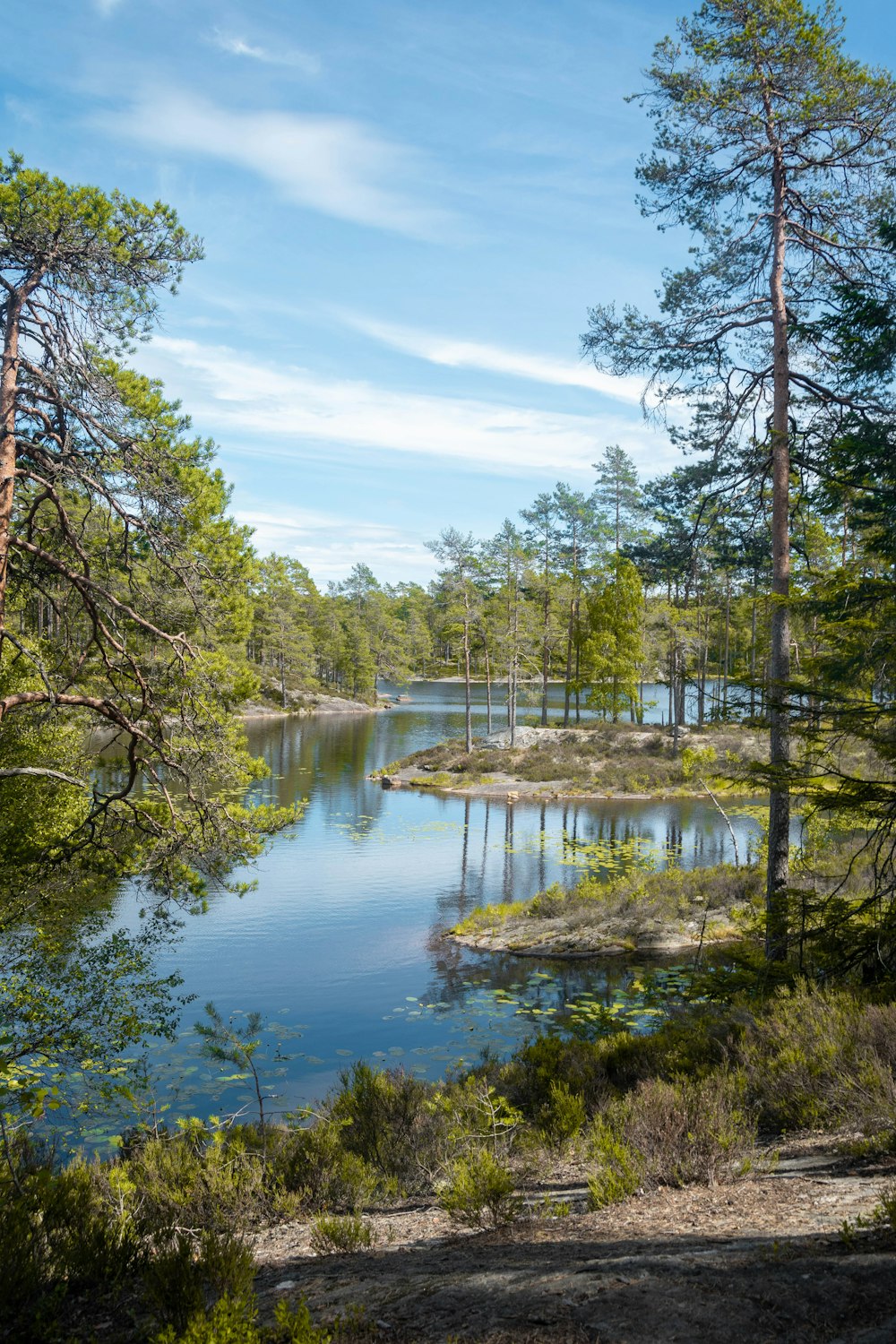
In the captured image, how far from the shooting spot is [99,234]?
25.5 feet

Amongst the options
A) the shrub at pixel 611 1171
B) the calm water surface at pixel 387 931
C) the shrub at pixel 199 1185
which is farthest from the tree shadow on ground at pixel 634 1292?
the calm water surface at pixel 387 931

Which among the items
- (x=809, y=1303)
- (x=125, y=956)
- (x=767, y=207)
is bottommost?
(x=125, y=956)

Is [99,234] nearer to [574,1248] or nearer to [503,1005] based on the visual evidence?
[574,1248]

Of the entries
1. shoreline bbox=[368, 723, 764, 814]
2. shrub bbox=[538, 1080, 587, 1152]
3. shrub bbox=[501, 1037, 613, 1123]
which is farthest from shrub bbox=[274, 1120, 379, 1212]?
shoreline bbox=[368, 723, 764, 814]

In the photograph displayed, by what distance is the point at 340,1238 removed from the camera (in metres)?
5.16

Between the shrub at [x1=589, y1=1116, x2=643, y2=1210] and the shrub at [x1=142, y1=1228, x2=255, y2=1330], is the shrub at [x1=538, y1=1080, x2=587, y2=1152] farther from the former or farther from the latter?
the shrub at [x1=142, y1=1228, x2=255, y2=1330]

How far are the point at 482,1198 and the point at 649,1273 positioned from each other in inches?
66.6

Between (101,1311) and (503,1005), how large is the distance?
33.5 feet

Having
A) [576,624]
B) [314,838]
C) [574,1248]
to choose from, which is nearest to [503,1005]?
[574,1248]

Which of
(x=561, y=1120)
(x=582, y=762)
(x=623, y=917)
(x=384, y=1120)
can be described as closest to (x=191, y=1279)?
(x=561, y=1120)

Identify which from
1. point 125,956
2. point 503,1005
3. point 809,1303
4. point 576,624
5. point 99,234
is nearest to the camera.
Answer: point 809,1303

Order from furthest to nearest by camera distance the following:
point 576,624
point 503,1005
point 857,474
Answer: point 576,624
point 503,1005
point 857,474

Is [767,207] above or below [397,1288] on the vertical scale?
above

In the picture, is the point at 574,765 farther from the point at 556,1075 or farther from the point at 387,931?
the point at 556,1075
